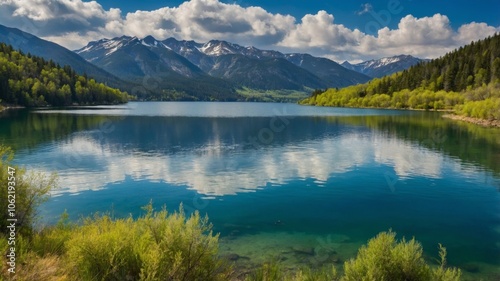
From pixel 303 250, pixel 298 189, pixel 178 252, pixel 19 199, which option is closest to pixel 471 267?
pixel 303 250

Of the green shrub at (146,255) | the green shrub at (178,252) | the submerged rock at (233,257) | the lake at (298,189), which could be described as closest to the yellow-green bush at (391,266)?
the green shrub at (178,252)

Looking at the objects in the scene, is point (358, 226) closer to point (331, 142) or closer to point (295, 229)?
point (295, 229)

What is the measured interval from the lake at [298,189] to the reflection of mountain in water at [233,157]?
0.23m

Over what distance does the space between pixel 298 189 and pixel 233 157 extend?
2187 centimetres

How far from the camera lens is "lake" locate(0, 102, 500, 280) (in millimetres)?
26078

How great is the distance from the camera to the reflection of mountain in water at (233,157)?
4597cm

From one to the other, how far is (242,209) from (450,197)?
23.7 meters

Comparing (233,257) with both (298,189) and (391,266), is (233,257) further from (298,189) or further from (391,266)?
(298,189)

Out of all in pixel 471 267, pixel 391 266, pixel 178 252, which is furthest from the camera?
pixel 471 267

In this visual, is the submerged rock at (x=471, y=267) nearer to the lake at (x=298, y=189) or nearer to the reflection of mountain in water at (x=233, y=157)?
the lake at (x=298, y=189)

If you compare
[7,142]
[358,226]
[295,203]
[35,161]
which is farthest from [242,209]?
[7,142]

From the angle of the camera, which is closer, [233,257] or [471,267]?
[471,267]

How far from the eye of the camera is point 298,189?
41.5m

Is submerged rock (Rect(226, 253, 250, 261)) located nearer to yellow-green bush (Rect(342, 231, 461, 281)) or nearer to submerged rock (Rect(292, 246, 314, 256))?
submerged rock (Rect(292, 246, 314, 256))
